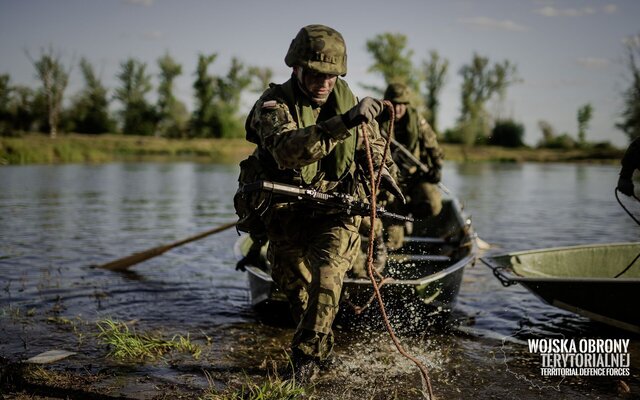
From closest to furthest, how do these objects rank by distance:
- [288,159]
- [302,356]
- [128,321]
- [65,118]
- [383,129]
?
[288,159], [302,356], [128,321], [383,129], [65,118]

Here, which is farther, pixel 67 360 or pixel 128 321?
pixel 128 321

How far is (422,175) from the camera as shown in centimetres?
971

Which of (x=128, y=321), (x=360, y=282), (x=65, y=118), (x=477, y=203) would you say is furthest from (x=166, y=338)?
(x=65, y=118)

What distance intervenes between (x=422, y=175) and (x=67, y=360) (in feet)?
19.2

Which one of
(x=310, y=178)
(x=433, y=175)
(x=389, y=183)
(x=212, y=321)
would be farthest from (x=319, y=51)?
(x=433, y=175)

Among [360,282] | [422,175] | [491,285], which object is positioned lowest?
[491,285]

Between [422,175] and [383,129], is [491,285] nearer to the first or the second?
[422,175]

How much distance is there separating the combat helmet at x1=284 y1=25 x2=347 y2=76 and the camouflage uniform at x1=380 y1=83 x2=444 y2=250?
4261 mm

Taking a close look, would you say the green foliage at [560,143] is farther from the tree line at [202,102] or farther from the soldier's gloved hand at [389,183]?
the soldier's gloved hand at [389,183]

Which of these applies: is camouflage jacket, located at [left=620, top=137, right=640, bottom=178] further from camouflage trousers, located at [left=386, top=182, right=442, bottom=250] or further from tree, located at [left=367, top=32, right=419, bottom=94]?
tree, located at [left=367, top=32, right=419, bottom=94]

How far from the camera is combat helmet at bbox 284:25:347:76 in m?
4.42

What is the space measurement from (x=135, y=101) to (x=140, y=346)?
8772 cm

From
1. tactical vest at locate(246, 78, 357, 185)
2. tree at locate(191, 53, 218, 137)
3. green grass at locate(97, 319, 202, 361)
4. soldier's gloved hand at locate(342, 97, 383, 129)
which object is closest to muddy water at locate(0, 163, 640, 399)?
green grass at locate(97, 319, 202, 361)

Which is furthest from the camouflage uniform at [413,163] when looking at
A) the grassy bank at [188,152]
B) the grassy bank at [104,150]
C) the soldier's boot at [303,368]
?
the grassy bank at [188,152]
